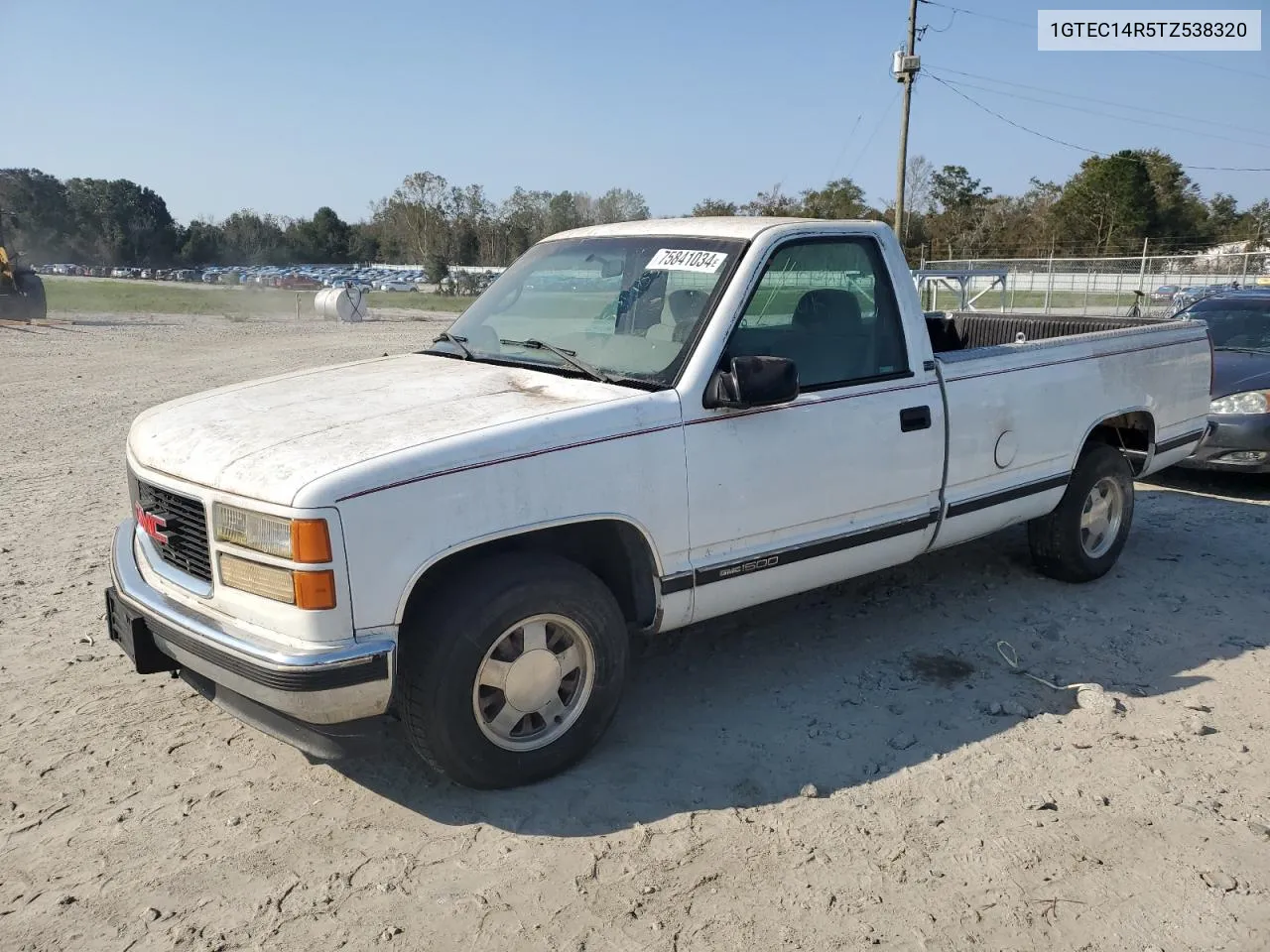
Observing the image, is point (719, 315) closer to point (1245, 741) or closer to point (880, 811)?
point (880, 811)

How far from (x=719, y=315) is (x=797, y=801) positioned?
182 cm

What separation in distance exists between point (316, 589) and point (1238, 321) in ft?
30.4

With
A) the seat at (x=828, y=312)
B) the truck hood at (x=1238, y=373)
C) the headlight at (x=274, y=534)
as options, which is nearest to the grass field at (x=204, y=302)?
the truck hood at (x=1238, y=373)

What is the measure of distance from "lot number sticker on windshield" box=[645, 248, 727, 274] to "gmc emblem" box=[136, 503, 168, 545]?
2.15 meters

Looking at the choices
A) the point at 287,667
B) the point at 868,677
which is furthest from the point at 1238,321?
the point at 287,667

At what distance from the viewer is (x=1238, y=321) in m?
9.18

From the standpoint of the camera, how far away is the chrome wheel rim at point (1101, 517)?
5555 mm

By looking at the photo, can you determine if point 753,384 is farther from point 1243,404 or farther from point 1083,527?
point 1243,404

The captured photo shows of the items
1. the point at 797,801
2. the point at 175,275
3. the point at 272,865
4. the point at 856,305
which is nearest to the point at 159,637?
the point at 272,865

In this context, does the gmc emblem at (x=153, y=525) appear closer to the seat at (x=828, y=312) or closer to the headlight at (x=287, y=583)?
the headlight at (x=287, y=583)

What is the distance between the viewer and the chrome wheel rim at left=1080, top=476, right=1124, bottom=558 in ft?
18.2

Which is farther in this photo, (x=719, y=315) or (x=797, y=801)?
Result: (x=719, y=315)

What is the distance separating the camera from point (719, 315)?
12.5 feet

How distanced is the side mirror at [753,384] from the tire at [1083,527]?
8.29 feet
